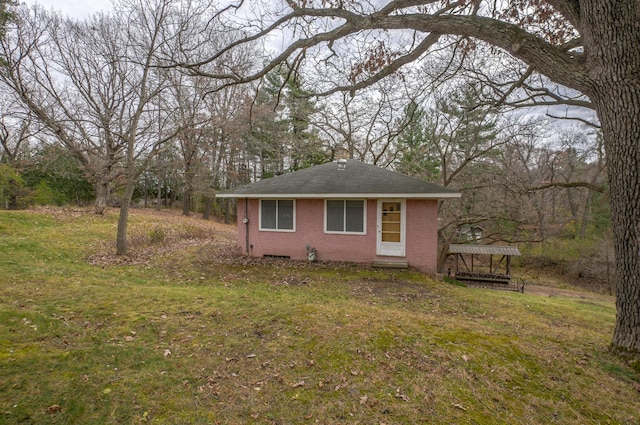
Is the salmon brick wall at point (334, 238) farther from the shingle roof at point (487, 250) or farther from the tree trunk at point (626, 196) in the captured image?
the tree trunk at point (626, 196)

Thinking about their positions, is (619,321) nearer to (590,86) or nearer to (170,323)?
(590,86)

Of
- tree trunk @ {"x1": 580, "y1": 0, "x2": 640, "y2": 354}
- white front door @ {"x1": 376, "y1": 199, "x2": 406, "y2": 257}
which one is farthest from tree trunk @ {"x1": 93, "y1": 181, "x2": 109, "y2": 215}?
tree trunk @ {"x1": 580, "y1": 0, "x2": 640, "y2": 354}

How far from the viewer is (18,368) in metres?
2.97

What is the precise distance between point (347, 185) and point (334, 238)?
1.86m

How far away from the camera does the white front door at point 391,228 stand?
990cm

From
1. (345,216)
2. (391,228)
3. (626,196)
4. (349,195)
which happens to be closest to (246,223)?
(345,216)

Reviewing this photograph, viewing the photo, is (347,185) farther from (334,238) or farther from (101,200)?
(101,200)

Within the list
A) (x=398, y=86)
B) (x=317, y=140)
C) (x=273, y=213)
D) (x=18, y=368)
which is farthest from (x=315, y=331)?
(x=317, y=140)

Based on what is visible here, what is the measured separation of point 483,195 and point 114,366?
1474 centimetres

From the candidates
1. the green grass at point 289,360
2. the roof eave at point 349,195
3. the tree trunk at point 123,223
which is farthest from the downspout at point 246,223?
the green grass at point 289,360

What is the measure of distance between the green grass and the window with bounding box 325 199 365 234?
4.03 meters

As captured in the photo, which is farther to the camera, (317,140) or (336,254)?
(317,140)

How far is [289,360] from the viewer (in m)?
3.44

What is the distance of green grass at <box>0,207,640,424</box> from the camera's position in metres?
2.63
